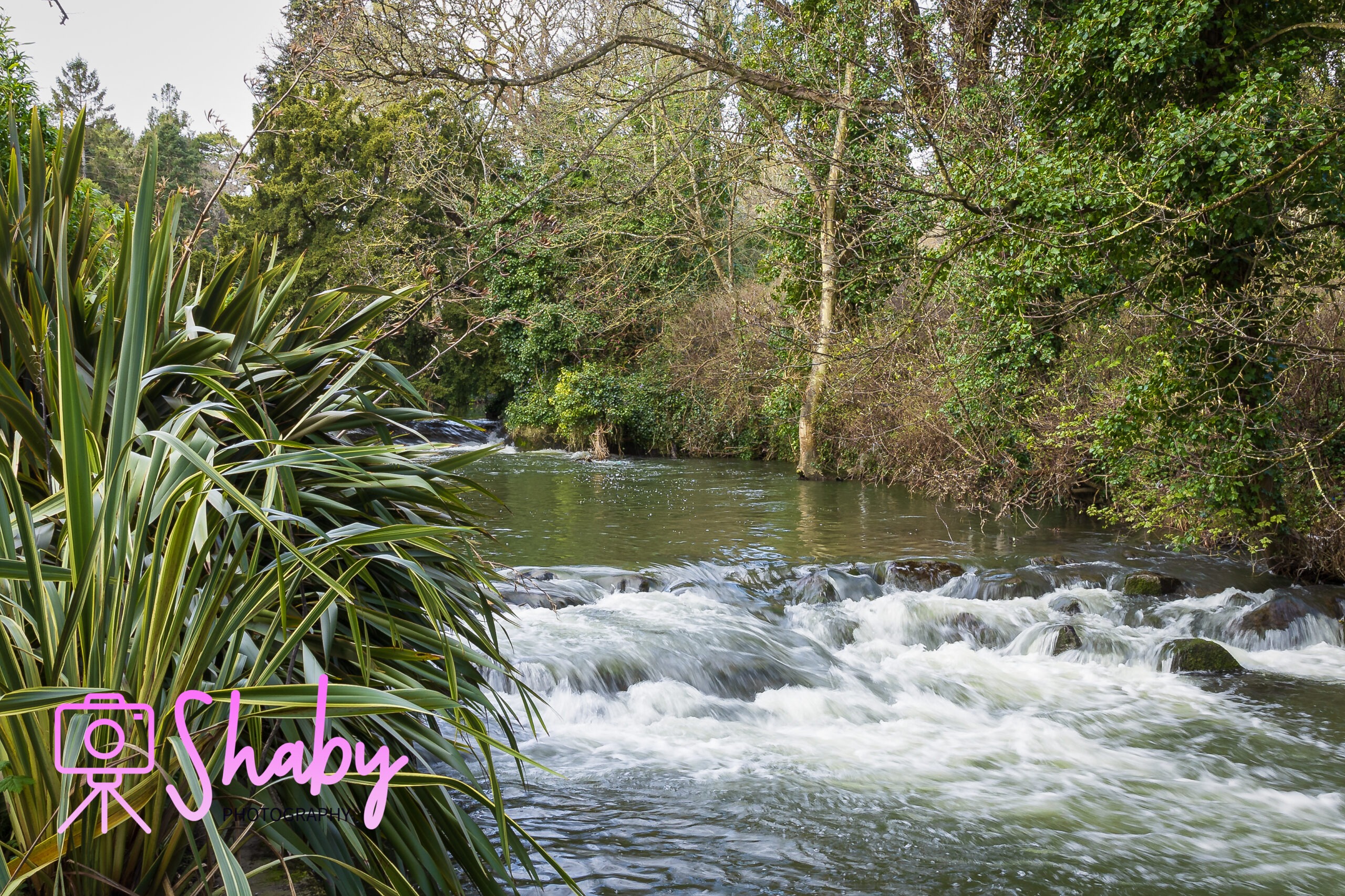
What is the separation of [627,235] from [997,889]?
1589 centimetres

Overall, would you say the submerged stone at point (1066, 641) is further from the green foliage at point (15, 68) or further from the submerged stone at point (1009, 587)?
the green foliage at point (15, 68)

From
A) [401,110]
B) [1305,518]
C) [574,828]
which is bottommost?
[574,828]

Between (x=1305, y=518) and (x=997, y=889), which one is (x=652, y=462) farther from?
(x=997, y=889)

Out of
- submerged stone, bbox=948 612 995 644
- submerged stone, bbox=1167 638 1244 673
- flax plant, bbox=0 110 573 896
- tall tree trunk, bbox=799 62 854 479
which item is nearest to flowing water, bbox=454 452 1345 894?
submerged stone, bbox=948 612 995 644

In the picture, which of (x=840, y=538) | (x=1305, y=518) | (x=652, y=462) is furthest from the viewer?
(x=652, y=462)

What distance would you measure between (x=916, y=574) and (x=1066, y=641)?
1.87 m

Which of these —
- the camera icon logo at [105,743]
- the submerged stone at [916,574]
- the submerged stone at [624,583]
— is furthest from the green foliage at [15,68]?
the submerged stone at [916,574]

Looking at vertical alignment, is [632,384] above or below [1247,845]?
above

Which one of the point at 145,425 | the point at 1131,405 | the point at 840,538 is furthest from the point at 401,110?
the point at 145,425

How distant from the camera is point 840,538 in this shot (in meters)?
11.1

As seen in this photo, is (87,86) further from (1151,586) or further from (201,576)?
→ (201,576)

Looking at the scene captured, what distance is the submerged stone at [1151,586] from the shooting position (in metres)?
8.65

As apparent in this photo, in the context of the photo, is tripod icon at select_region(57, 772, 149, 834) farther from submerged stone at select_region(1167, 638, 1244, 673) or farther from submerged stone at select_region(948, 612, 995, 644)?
submerged stone at select_region(1167, 638, 1244, 673)

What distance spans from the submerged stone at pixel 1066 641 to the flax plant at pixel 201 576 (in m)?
5.80
